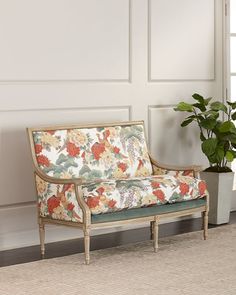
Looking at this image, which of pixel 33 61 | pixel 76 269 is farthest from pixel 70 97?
pixel 76 269

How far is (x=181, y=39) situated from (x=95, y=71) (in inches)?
39.8

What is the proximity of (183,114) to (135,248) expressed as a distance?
1.60 m

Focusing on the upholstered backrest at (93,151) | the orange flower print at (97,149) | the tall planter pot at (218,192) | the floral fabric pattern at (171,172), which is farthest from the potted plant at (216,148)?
the orange flower print at (97,149)

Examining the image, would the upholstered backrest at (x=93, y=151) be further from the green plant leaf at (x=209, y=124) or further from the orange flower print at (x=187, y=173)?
the green plant leaf at (x=209, y=124)

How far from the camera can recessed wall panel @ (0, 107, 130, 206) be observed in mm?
5383

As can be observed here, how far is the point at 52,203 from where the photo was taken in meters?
5.13

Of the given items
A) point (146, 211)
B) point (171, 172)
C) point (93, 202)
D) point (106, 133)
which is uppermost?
point (106, 133)

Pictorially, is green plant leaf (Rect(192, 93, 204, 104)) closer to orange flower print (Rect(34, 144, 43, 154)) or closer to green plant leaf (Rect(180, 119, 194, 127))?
green plant leaf (Rect(180, 119, 194, 127))

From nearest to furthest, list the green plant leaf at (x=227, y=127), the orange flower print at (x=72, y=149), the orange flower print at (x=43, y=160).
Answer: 1. the orange flower print at (x=43, y=160)
2. the orange flower print at (x=72, y=149)
3. the green plant leaf at (x=227, y=127)

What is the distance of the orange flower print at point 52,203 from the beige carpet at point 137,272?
1.12 feet

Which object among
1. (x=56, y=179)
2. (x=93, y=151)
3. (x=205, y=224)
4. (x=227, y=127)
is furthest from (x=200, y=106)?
(x=56, y=179)

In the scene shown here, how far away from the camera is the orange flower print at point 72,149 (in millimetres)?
5363

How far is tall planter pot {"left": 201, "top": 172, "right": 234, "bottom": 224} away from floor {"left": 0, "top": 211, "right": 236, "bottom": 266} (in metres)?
0.12

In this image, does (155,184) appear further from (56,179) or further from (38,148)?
(38,148)
